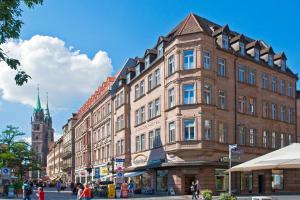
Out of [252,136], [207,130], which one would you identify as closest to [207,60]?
[207,130]

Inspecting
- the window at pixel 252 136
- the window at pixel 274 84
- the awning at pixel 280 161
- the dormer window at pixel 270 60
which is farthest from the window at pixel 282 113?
the awning at pixel 280 161

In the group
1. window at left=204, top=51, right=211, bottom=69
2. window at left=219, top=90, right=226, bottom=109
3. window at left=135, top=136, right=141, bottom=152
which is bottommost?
window at left=135, top=136, right=141, bottom=152

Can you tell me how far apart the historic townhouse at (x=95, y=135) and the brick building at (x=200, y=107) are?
6317 mm

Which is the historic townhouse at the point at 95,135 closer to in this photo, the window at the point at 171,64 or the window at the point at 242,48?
the window at the point at 171,64

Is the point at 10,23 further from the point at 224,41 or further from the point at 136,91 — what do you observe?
the point at 136,91

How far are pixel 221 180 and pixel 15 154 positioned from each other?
65308 mm

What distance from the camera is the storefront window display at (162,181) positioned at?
47.9m

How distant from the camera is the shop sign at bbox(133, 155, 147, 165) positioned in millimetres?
53747

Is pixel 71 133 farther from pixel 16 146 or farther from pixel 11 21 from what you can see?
pixel 11 21

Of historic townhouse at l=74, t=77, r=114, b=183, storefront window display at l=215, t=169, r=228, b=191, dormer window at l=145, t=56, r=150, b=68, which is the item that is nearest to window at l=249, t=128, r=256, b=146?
storefront window display at l=215, t=169, r=228, b=191

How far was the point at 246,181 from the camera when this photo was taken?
163 feet

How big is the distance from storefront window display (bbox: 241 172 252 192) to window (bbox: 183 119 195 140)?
8.53m

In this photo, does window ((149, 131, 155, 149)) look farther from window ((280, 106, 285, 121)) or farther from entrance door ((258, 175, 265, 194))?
window ((280, 106, 285, 121))

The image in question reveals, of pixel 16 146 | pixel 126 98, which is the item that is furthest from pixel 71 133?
pixel 126 98
